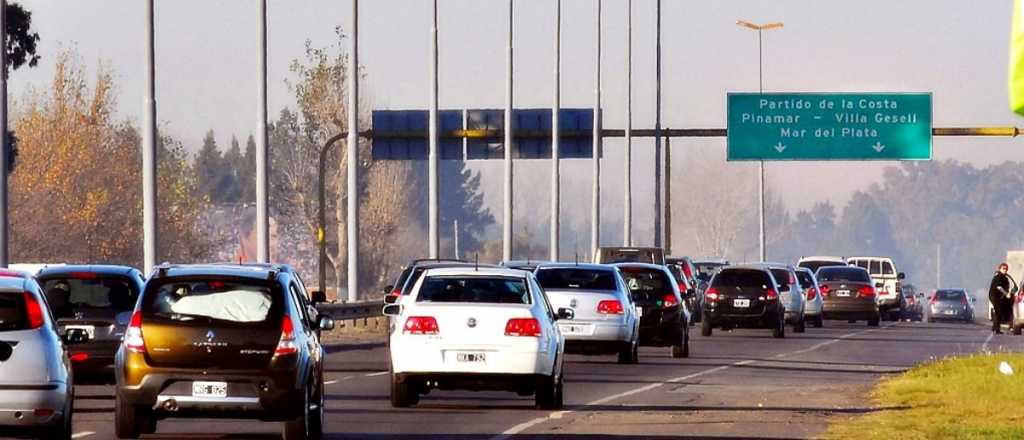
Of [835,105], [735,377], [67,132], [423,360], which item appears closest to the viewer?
[423,360]

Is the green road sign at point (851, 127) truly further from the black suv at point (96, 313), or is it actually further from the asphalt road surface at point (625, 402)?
the black suv at point (96, 313)

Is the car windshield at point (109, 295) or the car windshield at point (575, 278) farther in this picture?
the car windshield at point (575, 278)

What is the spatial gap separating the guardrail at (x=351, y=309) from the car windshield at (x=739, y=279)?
6.98 metres

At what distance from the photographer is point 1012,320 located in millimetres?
59125

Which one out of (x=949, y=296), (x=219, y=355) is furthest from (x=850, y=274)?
(x=219, y=355)

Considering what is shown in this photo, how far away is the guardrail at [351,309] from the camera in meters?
49.1

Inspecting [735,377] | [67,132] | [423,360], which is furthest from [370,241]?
[423,360]

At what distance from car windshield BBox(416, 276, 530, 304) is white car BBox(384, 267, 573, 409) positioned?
7 centimetres

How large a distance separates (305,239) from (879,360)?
363 ft

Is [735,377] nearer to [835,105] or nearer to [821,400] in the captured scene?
[821,400]

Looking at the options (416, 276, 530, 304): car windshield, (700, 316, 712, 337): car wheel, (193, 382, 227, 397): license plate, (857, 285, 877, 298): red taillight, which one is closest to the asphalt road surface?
(193, 382, 227, 397): license plate

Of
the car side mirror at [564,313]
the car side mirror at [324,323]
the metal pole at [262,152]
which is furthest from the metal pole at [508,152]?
the car side mirror at [324,323]

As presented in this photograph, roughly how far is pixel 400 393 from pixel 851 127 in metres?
52.9

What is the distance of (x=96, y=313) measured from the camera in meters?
27.7
